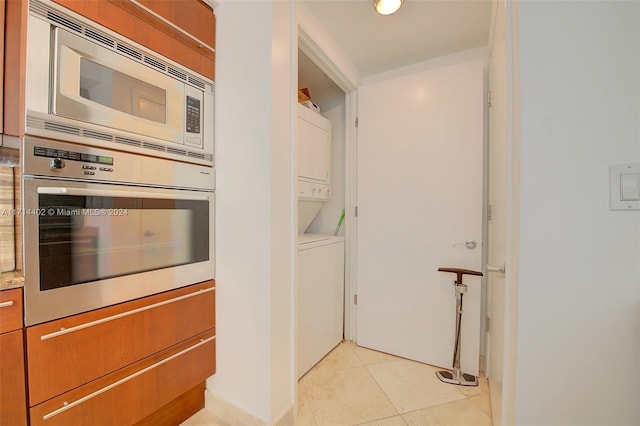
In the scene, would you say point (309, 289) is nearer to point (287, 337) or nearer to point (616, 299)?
point (287, 337)

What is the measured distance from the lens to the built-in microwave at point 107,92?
0.86 metres

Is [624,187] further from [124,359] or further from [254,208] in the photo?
[124,359]

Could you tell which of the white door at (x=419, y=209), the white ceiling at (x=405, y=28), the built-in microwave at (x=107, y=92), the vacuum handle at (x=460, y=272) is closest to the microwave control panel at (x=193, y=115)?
the built-in microwave at (x=107, y=92)

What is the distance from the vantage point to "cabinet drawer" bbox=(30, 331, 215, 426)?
0.92 metres

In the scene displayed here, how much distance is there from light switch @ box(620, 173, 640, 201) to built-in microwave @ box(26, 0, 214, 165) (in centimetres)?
164

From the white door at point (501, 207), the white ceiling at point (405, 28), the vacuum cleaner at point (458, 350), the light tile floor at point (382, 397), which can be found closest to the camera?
the white door at point (501, 207)

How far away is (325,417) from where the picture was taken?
4.66 ft

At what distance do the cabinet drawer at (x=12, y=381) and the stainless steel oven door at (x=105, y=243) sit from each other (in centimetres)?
7

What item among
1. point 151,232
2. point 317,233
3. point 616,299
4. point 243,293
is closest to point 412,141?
point 317,233

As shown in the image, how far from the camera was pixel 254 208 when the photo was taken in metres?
1.27

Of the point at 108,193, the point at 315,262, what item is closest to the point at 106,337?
the point at 108,193

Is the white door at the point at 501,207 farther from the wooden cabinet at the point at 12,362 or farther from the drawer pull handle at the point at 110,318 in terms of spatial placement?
the wooden cabinet at the point at 12,362

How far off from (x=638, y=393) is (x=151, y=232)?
1.81 metres

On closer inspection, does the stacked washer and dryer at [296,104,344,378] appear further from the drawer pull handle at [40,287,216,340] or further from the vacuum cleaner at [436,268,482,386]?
the vacuum cleaner at [436,268,482,386]
